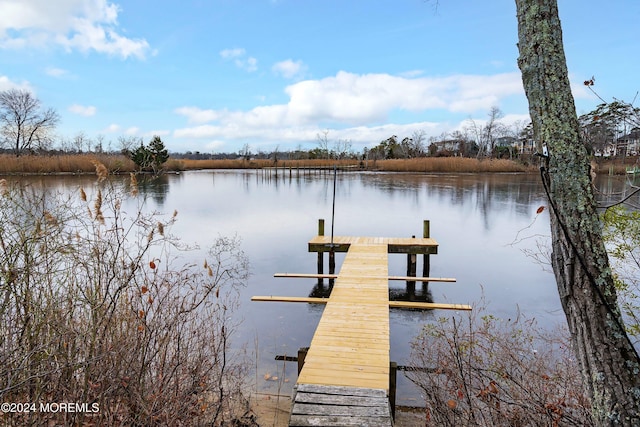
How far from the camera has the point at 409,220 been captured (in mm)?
13328

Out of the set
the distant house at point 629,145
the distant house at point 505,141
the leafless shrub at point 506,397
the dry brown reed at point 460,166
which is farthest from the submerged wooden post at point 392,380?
the distant house at point 505,141

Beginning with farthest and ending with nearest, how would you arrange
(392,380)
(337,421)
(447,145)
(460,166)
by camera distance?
1. (447,145)
2. (460,166)
3. (392,380)
4. (337,421)

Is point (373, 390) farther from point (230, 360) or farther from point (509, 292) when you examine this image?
point (509, 292)

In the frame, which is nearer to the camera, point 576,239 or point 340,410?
point 576,239

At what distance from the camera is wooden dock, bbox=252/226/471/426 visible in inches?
103

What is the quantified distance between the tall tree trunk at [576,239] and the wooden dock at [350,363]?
1311mm

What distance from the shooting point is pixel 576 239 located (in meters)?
1.55

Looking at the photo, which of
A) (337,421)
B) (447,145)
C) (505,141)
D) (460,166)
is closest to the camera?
(337,421)

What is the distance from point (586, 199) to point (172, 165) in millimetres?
39580

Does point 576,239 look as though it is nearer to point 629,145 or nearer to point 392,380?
point 629,145

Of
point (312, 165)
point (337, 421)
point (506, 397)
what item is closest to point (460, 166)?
point (312, 165)

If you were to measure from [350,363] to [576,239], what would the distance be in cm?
217

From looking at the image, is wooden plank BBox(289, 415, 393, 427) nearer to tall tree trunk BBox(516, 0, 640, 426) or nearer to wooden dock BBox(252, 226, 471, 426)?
wooden dock BBox(252, 226, 471, 426)

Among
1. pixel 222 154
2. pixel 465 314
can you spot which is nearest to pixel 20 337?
pixel 465 314
